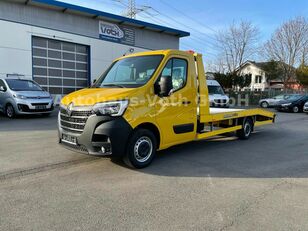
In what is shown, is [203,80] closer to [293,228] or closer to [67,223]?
[293,228]

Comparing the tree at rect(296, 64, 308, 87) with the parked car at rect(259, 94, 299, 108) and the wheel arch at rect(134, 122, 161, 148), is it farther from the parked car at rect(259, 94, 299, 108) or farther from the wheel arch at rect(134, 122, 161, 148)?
the wheel arch at rect(134, 122, 161, 148)

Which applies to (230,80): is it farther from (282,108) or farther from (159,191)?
(159,191)

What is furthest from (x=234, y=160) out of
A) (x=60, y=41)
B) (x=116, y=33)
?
(x=116, y=33)

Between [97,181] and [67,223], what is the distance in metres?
1.49

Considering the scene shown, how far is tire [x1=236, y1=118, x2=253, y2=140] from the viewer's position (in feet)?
29.6

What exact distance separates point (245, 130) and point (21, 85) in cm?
1057

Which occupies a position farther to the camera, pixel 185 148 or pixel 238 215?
pixel 185 148

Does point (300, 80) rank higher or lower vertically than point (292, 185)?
higher

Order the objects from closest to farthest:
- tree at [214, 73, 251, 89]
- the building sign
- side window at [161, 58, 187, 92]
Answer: side window at [161, 58, 187, 92], the building sign, tree at [214, 73, 251, 89]

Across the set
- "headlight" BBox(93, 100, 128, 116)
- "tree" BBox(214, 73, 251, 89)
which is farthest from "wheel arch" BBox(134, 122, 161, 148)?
"tree" BBox(214, 73, 251, 89)

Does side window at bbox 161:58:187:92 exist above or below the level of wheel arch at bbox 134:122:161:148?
above

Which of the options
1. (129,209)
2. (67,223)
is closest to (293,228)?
(129,209)

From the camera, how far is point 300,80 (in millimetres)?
43906

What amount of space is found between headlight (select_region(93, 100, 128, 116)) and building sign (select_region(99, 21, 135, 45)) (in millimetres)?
19284
